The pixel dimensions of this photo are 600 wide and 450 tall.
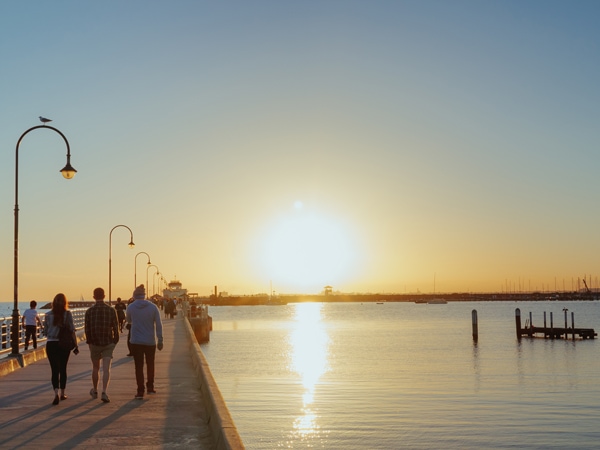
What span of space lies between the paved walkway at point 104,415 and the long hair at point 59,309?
158cm

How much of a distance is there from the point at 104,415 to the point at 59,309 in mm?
2335

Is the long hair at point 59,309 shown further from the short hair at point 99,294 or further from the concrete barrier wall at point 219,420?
the concrete barrier wall at point 219,420

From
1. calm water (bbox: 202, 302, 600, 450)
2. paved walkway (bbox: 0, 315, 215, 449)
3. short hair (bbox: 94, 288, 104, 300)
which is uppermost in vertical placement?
short hair (bbox: 94, 288, 104, 300)

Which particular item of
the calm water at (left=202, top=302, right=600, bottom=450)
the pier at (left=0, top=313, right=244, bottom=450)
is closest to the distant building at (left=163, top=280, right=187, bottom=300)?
the calm water at (left=202, top=302, right=600, bottom=450)

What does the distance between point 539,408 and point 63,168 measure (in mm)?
20787

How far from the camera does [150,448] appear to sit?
9375 mm

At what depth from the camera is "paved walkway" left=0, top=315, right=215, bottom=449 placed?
9.86 metres

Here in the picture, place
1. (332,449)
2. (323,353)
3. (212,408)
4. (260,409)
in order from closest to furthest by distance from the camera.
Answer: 1. (212,408)
2. (332,449)
3. (260,409)
4. (323,353)

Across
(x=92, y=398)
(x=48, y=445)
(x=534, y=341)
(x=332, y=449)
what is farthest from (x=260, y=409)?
(x=534, y=341)

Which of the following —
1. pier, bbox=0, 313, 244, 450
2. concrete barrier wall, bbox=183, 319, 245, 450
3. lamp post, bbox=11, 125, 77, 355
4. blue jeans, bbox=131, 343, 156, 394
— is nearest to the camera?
concrete barrier wall, bbox=183, 319, 245, 450

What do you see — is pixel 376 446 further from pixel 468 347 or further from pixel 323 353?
pixel 468 347

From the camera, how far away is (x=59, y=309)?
520 inches

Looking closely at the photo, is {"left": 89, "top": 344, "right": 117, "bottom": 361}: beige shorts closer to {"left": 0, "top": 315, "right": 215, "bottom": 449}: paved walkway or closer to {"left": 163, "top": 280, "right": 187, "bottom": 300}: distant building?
{"left": 0, "top": 315, "right": 215, "bottom": 449}: paved walkway

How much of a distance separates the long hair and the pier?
Result: 1.58 meters
